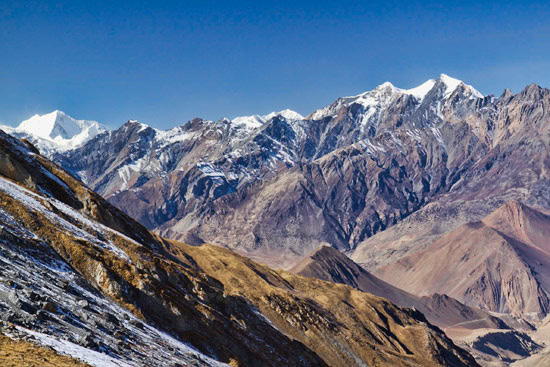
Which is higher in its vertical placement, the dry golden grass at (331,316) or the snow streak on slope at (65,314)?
the dry golden grass at (331,316)

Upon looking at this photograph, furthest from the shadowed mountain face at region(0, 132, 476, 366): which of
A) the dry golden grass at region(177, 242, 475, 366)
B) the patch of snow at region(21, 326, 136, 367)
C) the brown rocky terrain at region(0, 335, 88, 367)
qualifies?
the brown rocky terrain at region(0, 335, 88, 367)

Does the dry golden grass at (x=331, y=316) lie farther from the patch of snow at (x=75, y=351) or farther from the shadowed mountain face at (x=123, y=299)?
the patch of snow at (x=75, y=351)

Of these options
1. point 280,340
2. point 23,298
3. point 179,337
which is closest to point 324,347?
point 280,340

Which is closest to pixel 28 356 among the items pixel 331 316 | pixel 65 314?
pixel 65 314

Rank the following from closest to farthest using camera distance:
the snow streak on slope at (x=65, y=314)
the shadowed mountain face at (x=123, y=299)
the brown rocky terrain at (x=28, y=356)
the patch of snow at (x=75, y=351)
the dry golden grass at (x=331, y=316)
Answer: the brown rocky terrain at (x=28, y=356) < the patch of snow at (x=75, y=351) < the snow streak on slope at (x=65, y=314) < the shadowed mountain face at (x=123, y=299) < the dry golden grass at (x=331, y=316)

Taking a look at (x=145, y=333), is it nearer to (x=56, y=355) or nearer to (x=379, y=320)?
(x=56, y=355)

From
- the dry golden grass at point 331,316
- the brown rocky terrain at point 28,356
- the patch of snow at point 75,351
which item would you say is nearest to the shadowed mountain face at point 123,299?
the patch of snow at point 75,351

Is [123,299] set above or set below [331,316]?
below

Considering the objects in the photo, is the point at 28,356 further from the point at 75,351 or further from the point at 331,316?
the point at 331,316

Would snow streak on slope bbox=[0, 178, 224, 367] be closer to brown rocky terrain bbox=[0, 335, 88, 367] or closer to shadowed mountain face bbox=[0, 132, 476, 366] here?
shadowed mountain face bbox=[0, 132, 476, 366]
